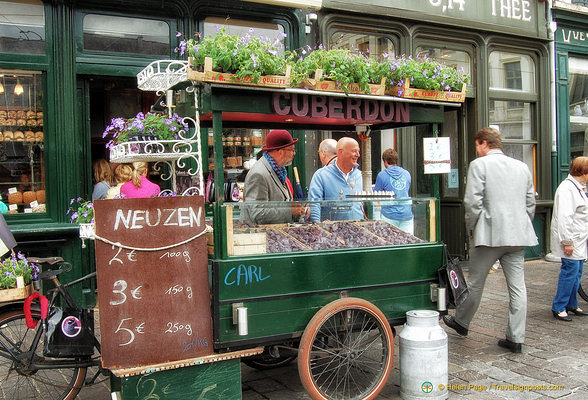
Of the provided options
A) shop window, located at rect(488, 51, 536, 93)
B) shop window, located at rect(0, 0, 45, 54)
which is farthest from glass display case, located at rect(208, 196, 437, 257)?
shop window, located at rect(488, 51, 536, 93)

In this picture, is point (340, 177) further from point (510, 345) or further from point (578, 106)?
point (578, 106)

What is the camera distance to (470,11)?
9.31 metres

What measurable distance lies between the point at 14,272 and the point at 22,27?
3744 millimetres

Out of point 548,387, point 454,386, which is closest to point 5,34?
point 454,386

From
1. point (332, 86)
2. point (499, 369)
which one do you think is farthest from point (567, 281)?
point (332, 86)

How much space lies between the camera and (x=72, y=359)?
3793mm

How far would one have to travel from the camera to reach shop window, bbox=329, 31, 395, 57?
8273 mm

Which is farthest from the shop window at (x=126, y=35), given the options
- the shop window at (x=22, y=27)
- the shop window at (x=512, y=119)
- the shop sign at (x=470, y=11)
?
the shop window at (x=512, y=119)

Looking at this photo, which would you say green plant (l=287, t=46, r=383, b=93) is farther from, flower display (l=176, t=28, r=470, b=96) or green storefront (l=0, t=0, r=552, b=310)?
green storefront (l=0, t=0, r=552, b=310)

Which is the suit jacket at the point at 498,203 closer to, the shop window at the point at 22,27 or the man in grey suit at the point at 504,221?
the man in grey suit at the point at 504,221

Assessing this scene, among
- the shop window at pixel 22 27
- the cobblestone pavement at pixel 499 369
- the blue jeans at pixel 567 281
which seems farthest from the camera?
the shop window at pixel 22 27

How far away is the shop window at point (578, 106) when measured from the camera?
35.5ft

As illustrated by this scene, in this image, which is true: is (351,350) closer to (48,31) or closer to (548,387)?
(548,387)

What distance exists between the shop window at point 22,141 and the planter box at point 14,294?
298cm
